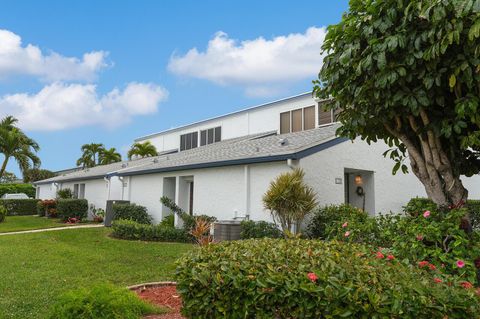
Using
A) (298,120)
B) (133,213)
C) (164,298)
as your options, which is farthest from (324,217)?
(298,120)

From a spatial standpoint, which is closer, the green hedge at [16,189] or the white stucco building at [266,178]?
the white stucco building at [266,178]

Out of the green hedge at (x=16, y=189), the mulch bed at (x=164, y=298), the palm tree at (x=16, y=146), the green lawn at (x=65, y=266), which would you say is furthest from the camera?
the green hedge at (x=16, y=189)

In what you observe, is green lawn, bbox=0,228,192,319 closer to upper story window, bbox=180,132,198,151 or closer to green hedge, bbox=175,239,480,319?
green hedge, bbox=175,239,480,319

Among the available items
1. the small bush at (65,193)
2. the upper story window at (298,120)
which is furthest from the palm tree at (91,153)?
the upper story window at (298,120)

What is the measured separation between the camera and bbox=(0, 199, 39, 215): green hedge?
2797cm

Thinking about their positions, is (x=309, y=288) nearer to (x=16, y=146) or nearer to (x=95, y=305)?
(x=95, y=305)

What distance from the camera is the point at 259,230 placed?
34.9ft

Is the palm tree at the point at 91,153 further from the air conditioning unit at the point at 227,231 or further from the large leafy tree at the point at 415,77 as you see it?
the large leafy tree at the point at 415,77

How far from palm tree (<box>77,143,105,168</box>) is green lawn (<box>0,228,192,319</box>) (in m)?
33.1

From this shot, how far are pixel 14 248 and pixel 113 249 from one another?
301 cm

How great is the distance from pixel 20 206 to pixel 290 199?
25.7 m

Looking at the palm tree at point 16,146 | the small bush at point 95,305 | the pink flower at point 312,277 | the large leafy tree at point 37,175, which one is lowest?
the small bush at point 95,305

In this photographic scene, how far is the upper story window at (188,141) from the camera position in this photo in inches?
1315

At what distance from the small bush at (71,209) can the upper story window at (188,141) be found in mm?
12841
